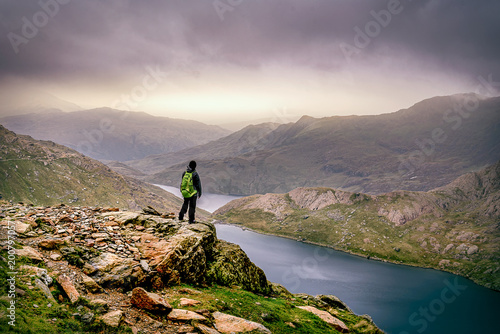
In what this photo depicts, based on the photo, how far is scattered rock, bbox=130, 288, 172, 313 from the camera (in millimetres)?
14867

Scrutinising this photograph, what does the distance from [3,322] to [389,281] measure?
213 meters

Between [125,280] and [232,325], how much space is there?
23.3ft

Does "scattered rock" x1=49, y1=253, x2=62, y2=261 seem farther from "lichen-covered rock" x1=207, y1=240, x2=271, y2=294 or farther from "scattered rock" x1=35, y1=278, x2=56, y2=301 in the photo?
"lichen-covered rock" x1=207, y1=240, x2=271, y2=294

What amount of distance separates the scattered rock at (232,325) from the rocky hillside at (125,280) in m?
0.06

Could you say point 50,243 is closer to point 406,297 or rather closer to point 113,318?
point 113,318

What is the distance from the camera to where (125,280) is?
54.7ft

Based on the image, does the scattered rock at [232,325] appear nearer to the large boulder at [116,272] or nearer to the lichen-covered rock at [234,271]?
the large boulder at [116,272]

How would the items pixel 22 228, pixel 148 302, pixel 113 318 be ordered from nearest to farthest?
pixel 113 318 → pixel 148 302 → pixel 22 228

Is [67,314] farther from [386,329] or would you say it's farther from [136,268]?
[386,329]

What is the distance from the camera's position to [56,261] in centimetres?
1548

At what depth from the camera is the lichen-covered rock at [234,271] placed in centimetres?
2473

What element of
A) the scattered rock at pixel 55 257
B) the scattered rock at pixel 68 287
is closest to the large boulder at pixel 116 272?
the scattered rock at pixel 55 257

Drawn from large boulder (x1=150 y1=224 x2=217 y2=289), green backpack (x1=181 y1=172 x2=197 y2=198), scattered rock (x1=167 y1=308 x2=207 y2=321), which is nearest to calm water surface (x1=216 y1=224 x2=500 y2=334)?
large boulder (x1=150 y1=224 x2=217 y2=289)

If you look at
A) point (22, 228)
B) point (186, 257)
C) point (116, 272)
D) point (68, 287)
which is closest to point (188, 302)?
point (186, 257)
